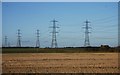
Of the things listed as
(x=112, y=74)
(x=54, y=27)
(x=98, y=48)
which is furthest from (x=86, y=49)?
(x=112, y=74)

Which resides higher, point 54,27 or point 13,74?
point 54,27

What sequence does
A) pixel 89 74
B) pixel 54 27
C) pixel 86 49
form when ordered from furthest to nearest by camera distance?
1. pixel 86 49
2. pixel 54 27
3. pixel 89 74

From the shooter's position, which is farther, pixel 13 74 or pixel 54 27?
pixel 54 27

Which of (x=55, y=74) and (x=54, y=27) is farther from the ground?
(x=54, y=27)

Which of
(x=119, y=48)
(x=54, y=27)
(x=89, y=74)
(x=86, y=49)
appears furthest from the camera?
(x=86, y=49)

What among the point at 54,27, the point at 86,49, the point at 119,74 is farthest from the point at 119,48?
the point at 119,74

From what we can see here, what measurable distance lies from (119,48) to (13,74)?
68766mm

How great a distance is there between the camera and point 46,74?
1969 cm

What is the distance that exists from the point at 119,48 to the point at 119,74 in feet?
Result: 221

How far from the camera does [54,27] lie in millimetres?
68000

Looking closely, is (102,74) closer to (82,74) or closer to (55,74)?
(82,74)

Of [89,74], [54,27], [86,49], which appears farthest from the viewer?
[86,49]

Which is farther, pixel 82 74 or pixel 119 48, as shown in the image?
pixel 119 48

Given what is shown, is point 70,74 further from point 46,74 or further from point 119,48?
point 119,48
